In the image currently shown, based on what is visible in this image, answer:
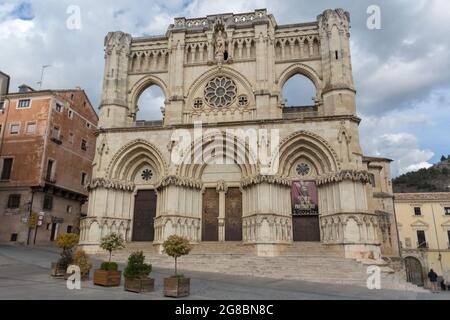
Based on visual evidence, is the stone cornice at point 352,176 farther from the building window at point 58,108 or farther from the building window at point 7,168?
the building window at point 7,168

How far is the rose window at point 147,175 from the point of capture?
26219mm

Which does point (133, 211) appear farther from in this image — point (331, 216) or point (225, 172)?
point (331, 216)

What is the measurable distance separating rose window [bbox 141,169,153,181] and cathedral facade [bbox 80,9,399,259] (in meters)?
0.08

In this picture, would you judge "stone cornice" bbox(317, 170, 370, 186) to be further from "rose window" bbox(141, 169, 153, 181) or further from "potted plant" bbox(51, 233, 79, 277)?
"potted plant" bbox(51, 233, 79, 277)

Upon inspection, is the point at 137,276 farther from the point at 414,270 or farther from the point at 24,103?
the point at 414,270

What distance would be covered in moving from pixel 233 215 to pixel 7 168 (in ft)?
68.3

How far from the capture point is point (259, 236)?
21.3 meters

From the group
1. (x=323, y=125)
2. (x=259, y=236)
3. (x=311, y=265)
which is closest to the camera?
(x=311, y=265)

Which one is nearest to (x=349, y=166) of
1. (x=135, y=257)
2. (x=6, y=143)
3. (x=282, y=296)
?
(x=282, y=296)

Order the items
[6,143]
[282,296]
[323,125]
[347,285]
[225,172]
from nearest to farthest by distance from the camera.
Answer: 1. [282,296]
2. [347,285]
3. [323,125]
4. [225,172]
5. [6,143]

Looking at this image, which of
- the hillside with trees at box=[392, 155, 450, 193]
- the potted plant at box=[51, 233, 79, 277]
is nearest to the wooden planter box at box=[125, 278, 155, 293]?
the potted plant at box=[51, 233, 79, 277]

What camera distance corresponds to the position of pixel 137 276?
11602 millimetres

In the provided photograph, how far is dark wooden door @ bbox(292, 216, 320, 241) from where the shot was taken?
22953 mm

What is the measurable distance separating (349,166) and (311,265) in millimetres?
7206
